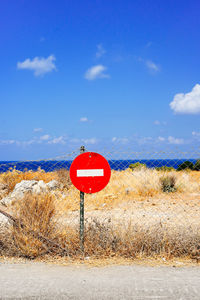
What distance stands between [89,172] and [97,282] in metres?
1.80

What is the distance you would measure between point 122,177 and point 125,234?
9.40 meters

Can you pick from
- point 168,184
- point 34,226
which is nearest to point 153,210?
point 168,184

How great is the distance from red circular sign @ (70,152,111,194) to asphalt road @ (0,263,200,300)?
1.29m

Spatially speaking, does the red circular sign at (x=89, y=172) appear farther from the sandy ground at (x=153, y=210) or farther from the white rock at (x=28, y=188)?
the white rock at (x=28, y=188)

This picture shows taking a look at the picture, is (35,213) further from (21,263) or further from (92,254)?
(92,254)

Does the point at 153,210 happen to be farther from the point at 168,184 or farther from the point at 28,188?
the point at 28,188

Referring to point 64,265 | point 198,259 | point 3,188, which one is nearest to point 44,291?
point 64,265

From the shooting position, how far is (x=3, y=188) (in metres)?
13.8

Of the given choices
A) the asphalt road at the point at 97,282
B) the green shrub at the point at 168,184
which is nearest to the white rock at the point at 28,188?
the green shrub at the point at 168,184

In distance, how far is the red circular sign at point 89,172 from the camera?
17.4 ft

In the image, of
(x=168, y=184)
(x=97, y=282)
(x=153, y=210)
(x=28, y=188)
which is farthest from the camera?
(x=168, y=184)

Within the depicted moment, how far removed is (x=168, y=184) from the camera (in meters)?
12.9

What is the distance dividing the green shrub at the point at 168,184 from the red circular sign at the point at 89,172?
7943 mm

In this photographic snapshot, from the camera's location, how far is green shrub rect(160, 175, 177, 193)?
12.8m
